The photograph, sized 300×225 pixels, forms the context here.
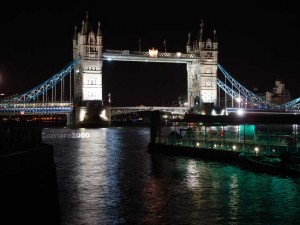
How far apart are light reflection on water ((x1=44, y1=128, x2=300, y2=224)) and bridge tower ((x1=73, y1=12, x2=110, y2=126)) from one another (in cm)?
5705

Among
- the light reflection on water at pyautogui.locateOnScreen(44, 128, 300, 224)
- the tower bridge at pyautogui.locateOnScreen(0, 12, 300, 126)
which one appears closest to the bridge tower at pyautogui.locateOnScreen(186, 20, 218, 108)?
the tower bridge at pyautogui.locateOnScreen(0, 12, 300, 126)

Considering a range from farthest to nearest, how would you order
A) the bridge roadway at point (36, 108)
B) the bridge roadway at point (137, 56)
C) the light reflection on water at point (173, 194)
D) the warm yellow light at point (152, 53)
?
the warm yellow light at point (152, 53), the bridge roadway at point (137, 56), the bridge roadway at point (36, 108), the light reflection on water at point (173, 194)

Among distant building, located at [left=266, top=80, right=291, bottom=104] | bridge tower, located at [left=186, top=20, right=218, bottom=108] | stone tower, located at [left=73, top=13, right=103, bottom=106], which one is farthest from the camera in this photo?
distant building, located at [left=266, top=80, right=291, bottom=104]

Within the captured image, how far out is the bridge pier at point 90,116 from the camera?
89062 millimetres

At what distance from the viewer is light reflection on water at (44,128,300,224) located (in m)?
17.3

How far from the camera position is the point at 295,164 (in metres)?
25.8

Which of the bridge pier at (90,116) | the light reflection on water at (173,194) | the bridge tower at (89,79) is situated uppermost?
the bridge tower at (89,79)

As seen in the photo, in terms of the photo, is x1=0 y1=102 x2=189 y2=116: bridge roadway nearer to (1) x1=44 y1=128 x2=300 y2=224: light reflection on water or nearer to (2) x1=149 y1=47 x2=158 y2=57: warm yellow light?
(2) x1=149 y1=47 x2=158 y2=57: warm yellow light

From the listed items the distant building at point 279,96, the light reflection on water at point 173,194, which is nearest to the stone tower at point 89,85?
the light reflection on water at point 173,194

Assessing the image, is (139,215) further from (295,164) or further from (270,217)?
(295,164)

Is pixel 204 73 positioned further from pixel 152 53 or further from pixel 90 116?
pixel 90 116

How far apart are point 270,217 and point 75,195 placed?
7370 millimetres

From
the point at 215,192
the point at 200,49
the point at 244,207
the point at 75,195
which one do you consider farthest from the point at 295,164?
the point at 200,49

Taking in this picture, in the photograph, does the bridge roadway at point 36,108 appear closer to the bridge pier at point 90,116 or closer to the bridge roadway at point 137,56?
the bridge pier at point 90,116
